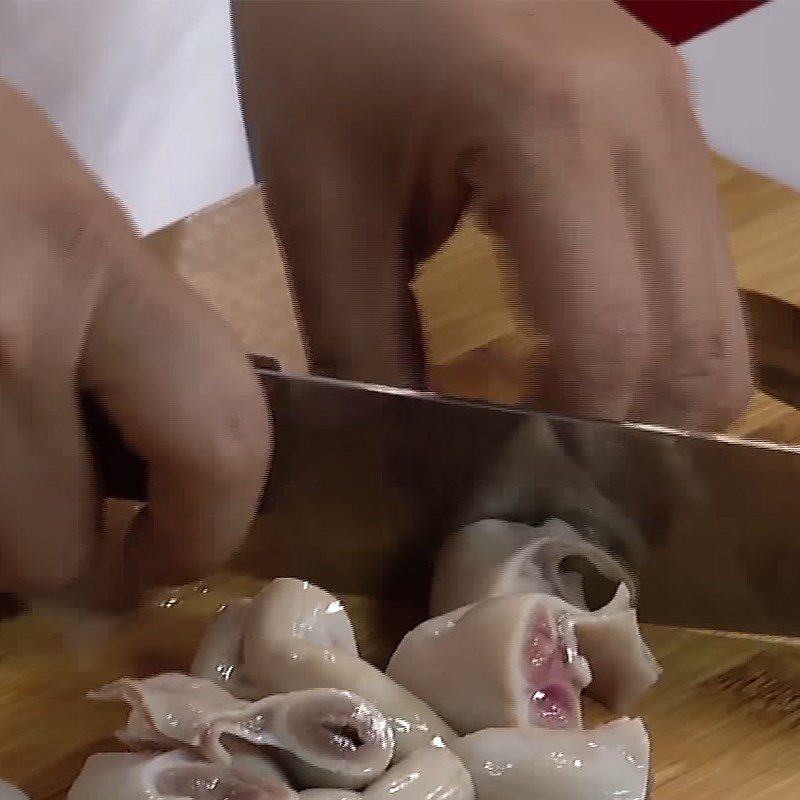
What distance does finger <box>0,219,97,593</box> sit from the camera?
65cm

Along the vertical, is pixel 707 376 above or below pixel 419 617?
above

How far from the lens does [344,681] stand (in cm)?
75

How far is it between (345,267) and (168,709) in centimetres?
33

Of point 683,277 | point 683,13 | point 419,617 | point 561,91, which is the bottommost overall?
point 419,617

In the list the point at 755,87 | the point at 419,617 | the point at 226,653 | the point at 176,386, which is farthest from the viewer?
the point at 755,87

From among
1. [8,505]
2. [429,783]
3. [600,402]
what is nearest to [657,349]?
[600,402]

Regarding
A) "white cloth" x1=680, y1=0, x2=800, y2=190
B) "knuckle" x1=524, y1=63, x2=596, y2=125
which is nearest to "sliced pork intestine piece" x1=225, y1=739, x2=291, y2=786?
"knuckle" x1=524, y1=63, x2=596, y2=125

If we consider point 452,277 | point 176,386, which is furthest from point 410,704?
point 452,277

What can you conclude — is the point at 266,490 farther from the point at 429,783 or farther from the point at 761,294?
the point at 761,294

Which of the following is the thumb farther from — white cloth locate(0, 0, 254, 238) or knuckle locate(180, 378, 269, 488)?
white cloth locate(0, 0, 254, 238)

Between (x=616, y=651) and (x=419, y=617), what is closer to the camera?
(x=616, y=651)

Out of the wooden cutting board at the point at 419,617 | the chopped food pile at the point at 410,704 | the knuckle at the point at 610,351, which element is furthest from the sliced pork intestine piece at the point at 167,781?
the knuckle at the point at 610,351

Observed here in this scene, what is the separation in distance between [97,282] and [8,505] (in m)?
0.15

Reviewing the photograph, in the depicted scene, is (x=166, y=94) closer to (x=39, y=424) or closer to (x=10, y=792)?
(x=39, y=424)
